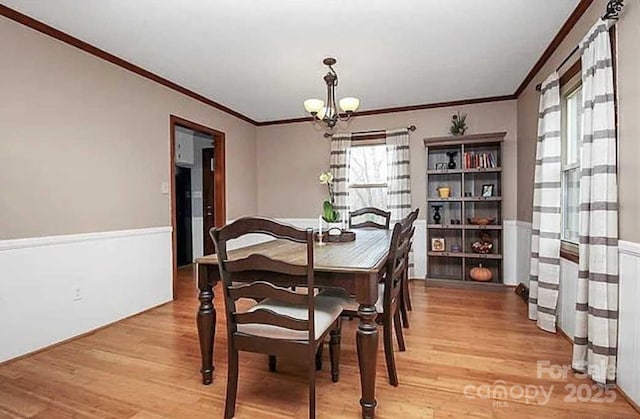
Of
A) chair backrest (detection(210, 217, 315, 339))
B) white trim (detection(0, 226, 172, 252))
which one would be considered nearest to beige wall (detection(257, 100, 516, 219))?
white trim (detection(0, 226, 172, 252))

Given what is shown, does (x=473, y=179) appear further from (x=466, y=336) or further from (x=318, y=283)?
(x=318, y=283)

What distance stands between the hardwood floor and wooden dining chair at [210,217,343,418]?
0.32 m

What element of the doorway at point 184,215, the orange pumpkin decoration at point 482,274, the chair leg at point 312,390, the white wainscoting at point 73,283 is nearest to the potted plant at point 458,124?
the orange pumpkin decoration at point 482,274

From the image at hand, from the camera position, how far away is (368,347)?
163 centimetres

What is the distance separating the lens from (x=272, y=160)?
5.51 meters

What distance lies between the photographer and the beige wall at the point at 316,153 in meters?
4.37

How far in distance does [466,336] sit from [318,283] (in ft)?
5.17

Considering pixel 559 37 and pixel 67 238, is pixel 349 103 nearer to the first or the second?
pixel 559 37

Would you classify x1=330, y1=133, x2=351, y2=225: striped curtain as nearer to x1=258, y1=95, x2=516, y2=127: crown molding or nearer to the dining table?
x1=258, y1=95, x2=516, y2=127: crown molding

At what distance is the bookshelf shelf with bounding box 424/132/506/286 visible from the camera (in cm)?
428

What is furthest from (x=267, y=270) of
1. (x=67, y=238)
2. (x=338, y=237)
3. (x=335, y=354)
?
(x=67, y=238)

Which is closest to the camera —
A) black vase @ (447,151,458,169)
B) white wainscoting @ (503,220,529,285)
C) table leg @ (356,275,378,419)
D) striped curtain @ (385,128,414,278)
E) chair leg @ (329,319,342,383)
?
table leg @ (356,275,378,419)

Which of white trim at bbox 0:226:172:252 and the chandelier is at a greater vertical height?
the chandelier

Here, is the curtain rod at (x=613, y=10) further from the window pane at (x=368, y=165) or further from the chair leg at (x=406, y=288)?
the window pane at (x=368, y=165)
